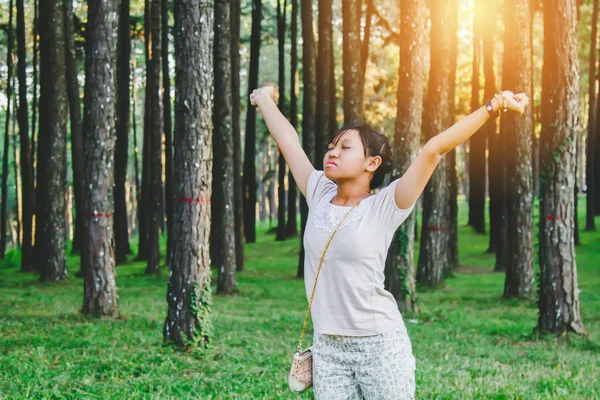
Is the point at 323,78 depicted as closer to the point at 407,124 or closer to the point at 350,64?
the point at 350,64

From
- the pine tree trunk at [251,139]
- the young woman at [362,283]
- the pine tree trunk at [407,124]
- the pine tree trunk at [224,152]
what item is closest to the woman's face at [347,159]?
the young woman at [362,283]

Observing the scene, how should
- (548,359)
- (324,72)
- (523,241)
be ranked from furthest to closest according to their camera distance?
(324,72), (523,241), (548,359)

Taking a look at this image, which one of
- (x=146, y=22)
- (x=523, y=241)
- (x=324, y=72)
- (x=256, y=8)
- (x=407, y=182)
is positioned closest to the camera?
(x=407, y=182)

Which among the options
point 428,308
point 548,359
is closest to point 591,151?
Result: point 428,308

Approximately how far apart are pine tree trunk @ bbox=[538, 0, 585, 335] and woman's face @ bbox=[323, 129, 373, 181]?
7408 mm

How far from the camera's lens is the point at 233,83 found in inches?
936

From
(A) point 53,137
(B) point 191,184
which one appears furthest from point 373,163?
(A) point 53,137

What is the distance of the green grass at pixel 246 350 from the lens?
7621mm

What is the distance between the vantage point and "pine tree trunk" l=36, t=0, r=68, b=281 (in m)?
19.3

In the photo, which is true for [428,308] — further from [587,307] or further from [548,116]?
[548,116]

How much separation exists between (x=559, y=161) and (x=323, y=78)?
37.1 feet

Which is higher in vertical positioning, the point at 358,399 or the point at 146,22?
the point at 146,22

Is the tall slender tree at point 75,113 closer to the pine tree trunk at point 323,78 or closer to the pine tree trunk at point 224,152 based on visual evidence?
the pine tree trunk at point 224,152

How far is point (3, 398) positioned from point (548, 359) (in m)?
6.29
